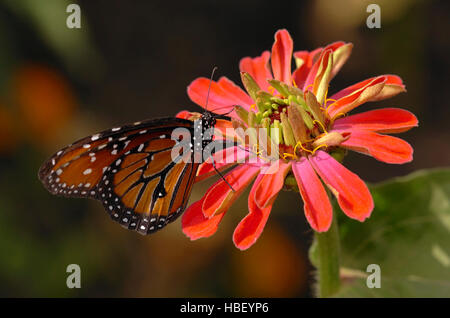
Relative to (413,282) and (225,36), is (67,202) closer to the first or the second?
(225,36)

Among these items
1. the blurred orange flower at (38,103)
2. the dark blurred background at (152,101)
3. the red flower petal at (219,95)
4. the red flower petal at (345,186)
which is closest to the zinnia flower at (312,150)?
the red flower petal at (345,186)

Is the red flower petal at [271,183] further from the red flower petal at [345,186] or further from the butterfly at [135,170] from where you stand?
the butterfly at [135,170]

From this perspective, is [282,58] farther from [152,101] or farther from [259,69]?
[152,101]

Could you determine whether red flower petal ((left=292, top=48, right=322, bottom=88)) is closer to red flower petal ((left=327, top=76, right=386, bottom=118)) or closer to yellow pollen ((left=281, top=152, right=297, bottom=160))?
red flower petal ((left=327, top=76, right=386, bottom=118))

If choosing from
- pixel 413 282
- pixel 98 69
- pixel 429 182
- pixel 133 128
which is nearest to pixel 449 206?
pixel 429 182

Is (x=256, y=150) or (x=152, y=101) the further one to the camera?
(x=152, y=101)

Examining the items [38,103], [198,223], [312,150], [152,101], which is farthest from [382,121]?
[152,101]
